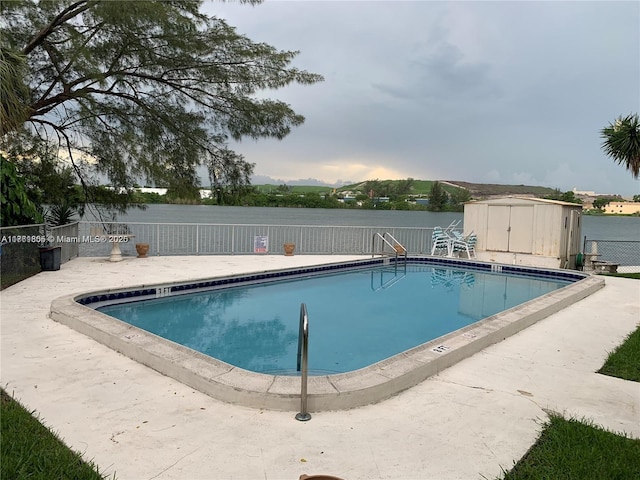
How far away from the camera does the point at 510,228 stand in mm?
11633

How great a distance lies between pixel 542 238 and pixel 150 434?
11.1 meters

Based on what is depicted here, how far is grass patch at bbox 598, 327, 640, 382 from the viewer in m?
3.61

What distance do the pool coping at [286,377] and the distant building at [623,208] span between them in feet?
126

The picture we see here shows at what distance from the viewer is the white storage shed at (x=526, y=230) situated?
35.6ft

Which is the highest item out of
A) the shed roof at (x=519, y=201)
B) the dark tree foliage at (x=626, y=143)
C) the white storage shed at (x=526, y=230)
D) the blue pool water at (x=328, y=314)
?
the dark tree foliage at (x=626, y=143)

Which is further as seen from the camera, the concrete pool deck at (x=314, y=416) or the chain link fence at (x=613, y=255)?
the chain link fence at (x=613, y=255)

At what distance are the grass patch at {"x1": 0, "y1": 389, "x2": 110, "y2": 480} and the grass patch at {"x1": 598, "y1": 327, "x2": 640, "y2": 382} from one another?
4.01 metres

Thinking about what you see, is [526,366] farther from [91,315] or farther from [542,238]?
[542,238]

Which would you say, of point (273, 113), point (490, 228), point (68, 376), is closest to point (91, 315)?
point (68, 376)

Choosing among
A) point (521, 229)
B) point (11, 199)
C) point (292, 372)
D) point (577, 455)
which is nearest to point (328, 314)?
point (292, 372)

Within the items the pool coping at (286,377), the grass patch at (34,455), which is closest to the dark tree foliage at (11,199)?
the pool coping at (286,377)

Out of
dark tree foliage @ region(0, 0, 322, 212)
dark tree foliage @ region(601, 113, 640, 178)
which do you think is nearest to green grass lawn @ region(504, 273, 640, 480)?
dark tree foliage @ region(0, 0, 322, 212)

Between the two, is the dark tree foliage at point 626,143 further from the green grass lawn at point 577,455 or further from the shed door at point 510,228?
the green grass lawn at point 577,455

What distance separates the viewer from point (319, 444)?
2402 mm
